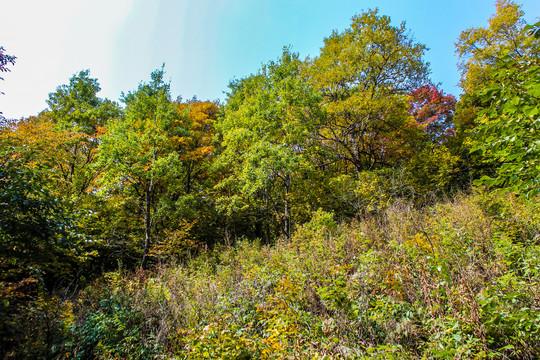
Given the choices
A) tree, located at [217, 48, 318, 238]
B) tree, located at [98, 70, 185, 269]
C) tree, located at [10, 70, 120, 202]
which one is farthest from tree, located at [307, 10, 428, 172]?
tree, located at [10, 70, 120, 202]

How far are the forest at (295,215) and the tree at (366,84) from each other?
0.29 feet

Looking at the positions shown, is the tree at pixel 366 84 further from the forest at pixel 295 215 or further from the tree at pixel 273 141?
the tree at pixel 273 141

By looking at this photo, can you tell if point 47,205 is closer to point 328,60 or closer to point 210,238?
point 210,238

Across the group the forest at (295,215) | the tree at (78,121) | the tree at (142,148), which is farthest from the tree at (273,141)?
the tree at (78,121)

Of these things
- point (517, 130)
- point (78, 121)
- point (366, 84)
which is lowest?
point (517, 130)

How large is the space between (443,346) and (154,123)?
1196 cm

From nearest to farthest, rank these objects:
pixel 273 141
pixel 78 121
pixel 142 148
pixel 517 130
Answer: pixel 517 130, pixel 142 148, pixel 273 141, pixel 78 121

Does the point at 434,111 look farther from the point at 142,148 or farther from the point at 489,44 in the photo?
the point at 142,148

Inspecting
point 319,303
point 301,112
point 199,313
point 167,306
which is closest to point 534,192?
point 319,303

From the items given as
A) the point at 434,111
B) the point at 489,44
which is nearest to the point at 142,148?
the point at 489,44

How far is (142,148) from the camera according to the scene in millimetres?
10289

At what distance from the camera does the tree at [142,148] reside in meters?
9.52

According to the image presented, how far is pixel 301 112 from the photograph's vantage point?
427 inches

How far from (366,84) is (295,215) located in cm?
779
